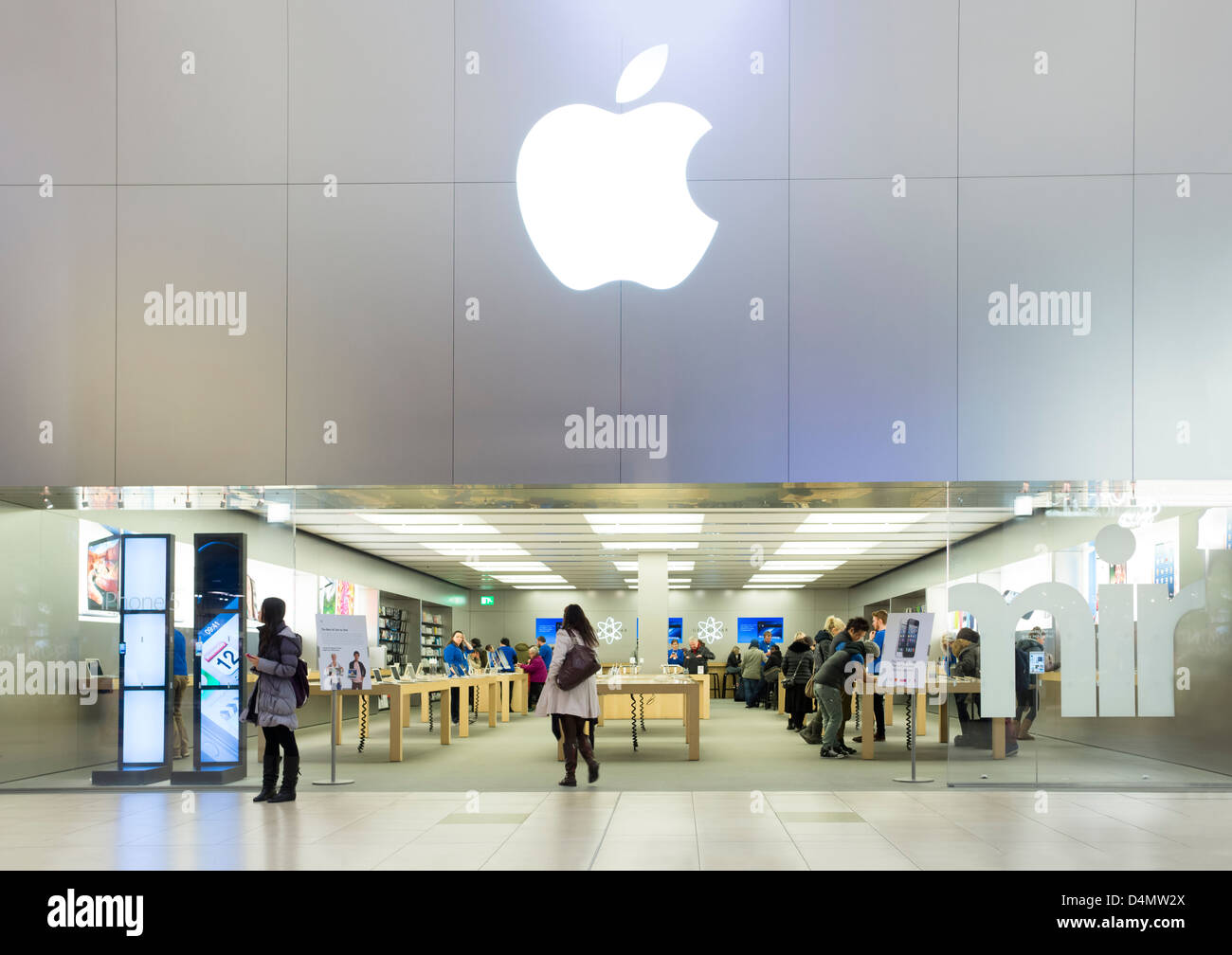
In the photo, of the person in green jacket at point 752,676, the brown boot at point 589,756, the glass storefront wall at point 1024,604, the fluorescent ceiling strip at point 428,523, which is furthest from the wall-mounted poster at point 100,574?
the person in green jacket at point 752,676

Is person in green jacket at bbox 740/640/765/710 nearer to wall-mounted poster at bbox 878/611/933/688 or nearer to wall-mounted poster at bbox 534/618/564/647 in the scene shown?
wall-mounted poster at bbox 534/618/564/647

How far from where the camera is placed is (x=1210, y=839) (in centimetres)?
671

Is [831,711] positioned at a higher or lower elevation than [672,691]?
lower

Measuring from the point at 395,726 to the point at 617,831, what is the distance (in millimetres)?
5240

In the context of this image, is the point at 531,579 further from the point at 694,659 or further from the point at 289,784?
the point at 289,784

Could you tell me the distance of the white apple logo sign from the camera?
358 inches

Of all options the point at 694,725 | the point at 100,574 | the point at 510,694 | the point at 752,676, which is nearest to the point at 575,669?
the point at 694,725

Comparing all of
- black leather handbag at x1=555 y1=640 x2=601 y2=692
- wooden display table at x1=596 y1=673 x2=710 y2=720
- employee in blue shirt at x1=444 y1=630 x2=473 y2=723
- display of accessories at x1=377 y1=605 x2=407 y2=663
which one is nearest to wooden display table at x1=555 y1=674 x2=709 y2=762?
black leather handbag at x1=555 y1=640 x2=601 y2=692

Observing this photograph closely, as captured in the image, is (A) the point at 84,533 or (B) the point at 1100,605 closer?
(B) the point at 1100,605

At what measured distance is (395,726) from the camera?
1164 cm

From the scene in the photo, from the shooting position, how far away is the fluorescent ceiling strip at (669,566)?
859 inches
